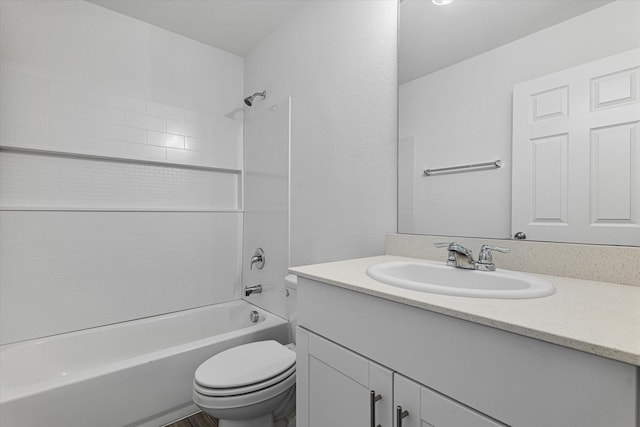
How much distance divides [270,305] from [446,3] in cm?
195

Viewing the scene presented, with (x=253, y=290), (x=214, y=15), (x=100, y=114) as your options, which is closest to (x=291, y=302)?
(x=253, y=290)

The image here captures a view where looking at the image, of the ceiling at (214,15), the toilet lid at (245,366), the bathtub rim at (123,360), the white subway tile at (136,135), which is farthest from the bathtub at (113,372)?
the ceiling at (214,15)

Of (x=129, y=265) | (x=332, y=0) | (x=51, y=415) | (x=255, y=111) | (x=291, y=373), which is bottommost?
(x=51, y=415)

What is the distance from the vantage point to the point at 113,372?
1.35 meters

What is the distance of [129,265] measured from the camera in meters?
1.99

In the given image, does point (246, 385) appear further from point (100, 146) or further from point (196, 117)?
point (196, 117)

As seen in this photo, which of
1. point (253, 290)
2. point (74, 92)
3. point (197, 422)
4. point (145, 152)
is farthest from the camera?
point (253, 290)

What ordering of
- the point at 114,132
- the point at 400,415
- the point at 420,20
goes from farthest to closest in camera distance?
the point at 114,132 < the point at 420,20 < the point at 400,415

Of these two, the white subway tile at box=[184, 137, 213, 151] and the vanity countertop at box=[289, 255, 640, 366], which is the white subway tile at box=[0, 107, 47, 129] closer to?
the white subway tile at box=[184, 137, 213, 151]

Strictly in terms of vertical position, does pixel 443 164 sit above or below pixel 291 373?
above

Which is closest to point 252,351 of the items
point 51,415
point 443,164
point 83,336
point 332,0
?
point 51,415

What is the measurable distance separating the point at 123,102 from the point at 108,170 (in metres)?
0.46

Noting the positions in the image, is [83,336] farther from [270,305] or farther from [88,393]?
[270,305]

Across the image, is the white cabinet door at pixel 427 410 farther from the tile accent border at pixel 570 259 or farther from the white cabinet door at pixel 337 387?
the tile accent border at pixel 570 259
